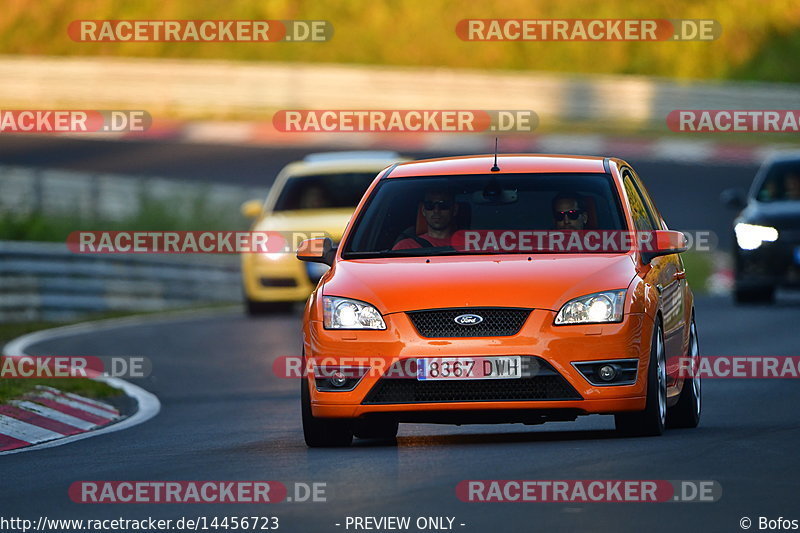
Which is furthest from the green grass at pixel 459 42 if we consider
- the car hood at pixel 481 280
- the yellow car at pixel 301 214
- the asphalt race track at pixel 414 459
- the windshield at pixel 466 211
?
the car hood at pixel 481 280

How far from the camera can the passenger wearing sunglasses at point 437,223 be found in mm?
11195

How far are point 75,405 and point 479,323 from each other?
4.34m

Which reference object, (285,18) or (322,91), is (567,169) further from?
(285,18)

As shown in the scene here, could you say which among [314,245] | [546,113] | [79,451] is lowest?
[79,451]

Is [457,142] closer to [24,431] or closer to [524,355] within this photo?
[24,431]

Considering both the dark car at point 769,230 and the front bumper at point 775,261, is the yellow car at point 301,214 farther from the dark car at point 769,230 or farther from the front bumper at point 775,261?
the front bumper at point 775,261

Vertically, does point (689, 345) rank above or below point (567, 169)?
below

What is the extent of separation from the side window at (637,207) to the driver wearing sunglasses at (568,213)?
303 millimetres

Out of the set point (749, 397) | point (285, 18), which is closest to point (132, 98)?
point (285, 18)

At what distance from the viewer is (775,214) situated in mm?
22578

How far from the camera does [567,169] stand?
37.3 ft

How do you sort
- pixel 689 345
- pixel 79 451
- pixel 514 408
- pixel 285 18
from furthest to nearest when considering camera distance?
pixel 285 18 < pixel 689 345 < pixel 79 451 < pixel 514 408

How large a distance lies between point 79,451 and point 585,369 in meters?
2.85

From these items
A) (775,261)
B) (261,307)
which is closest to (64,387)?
(261,307)
